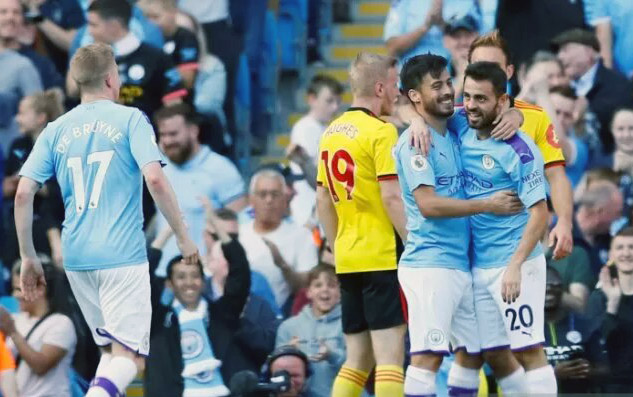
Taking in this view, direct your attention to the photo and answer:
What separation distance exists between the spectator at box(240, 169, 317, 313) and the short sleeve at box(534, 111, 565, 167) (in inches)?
133

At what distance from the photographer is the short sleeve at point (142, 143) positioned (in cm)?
966

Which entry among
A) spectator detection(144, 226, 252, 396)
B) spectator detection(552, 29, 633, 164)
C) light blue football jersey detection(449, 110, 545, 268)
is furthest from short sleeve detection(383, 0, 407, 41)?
light blue football jersey detection(449, 110, 545, 268)

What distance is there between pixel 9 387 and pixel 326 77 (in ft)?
17.8

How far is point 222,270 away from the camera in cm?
1259

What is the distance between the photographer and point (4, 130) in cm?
1428

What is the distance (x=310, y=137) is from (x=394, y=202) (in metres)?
4.52

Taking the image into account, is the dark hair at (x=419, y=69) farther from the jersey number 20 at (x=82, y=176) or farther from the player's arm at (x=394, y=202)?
the jersey number 20 at (x=82, y=176)

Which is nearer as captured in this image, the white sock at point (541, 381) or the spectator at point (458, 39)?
the white sock at point (541, 381)

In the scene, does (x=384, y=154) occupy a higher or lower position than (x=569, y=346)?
higher

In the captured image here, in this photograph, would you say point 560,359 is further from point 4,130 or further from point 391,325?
point 4,130

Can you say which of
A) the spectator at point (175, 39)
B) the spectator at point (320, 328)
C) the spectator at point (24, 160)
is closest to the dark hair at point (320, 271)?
the spectator at point (320, 328)

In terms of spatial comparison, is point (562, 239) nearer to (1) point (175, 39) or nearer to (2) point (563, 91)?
(2) point (563, 91)

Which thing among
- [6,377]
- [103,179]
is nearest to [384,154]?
[103,179]

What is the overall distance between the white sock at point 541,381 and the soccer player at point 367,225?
0.87 m
